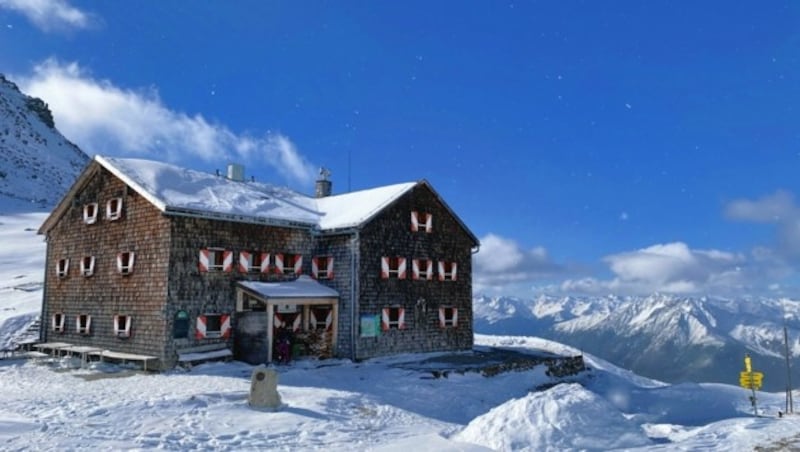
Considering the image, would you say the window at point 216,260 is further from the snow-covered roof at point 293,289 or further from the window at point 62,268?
the window at point 62,268

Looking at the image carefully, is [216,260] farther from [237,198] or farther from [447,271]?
[447,271]

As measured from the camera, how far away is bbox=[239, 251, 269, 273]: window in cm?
2323

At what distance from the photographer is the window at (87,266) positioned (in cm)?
2478

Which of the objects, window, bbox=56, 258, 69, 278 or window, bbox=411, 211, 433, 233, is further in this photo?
window, bbox=411, 211, 433, 233

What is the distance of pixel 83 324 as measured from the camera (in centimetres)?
2492

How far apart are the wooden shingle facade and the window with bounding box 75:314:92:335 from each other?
1.7 inches

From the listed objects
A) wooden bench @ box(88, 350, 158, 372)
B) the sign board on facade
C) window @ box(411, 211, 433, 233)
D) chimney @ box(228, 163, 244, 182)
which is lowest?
wooden bench @ box(88, 350, 158, 372)

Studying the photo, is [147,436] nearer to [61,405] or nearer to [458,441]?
[61,405]

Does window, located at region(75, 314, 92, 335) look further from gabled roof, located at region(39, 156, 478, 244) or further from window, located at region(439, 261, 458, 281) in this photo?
window, located at region(439, 261, 458, 281)

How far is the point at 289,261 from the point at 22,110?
132251 mm

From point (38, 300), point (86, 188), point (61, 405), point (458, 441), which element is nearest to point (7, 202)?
point (38, 300)

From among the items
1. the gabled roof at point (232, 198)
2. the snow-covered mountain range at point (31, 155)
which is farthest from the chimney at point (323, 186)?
the snow-covered mountain range at point (31, 155)

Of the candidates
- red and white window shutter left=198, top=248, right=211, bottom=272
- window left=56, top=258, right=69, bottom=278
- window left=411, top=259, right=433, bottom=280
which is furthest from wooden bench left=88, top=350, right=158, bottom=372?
window left=411, top=259, right=433, bottom=280

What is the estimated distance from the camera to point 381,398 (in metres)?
16.9
